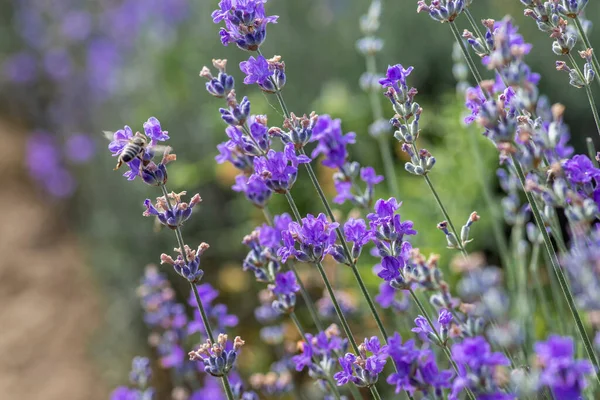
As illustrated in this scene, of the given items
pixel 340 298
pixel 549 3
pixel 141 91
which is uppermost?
pixel 141 91

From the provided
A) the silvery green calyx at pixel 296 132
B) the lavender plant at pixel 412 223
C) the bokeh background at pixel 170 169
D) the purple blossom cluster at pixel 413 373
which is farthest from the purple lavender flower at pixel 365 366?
the bokeh background at pixel 170 169

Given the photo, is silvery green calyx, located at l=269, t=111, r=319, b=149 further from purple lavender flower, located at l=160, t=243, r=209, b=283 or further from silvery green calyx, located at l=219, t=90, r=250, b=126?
purple lavender flower, located at l=160, t=243, r=209, b=283

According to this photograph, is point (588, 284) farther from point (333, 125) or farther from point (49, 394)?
point (49, 394)

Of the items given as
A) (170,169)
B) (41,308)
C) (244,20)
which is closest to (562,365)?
(244,20)

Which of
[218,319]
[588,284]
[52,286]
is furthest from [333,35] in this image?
[588,284]

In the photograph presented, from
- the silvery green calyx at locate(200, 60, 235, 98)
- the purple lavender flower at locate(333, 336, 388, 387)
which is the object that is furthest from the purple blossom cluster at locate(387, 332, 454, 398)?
the silvery green calyx at locate(200, 60, 235, 98)
